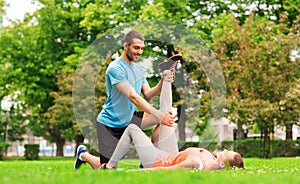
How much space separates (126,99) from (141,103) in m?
0.56

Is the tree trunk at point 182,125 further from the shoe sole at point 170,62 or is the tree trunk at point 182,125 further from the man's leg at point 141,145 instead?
the man's leg at point 141,145

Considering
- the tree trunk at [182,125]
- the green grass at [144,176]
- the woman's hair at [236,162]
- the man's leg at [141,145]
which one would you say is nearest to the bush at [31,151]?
the tree trunk at [182,125]

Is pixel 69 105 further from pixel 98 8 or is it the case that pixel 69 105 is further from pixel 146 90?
pixel 146 90

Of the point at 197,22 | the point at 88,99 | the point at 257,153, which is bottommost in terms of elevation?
the point at 257,153

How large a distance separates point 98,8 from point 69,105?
228 inches

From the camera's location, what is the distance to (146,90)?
8898mm

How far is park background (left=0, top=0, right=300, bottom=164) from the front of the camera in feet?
71.4

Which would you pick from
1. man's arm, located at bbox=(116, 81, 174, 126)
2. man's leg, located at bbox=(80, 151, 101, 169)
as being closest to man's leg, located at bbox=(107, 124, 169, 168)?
man's arm, located at bbox=(116, 81, 174, 126)

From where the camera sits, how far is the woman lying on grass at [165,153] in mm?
7613

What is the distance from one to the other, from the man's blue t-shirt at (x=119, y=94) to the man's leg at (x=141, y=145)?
56 centimetres

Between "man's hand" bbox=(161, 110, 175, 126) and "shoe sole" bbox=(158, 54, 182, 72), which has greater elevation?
A: "shoe sole" bbox=(158, 54, 182, 72)

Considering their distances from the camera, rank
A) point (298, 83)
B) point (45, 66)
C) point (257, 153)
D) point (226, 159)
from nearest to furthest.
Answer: point (226, 159) < point (298, 83) < point (257, 153) < point (45, 66)

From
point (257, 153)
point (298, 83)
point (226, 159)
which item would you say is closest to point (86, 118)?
point (226, 159)

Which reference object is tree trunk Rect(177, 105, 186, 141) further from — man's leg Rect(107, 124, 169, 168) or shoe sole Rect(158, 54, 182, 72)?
man's leg Rect(107, 124, 169, 168)
